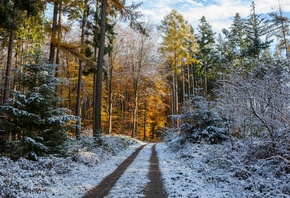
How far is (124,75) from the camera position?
29656 mm

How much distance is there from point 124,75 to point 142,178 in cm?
2272

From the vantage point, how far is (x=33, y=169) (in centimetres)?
799

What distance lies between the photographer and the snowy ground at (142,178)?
5.70 metres

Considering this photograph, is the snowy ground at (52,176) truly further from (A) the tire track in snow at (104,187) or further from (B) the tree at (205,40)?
(B) the tree at (205,40)

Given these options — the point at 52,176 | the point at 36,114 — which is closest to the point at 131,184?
the point at 52,176

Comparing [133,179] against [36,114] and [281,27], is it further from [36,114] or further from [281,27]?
[281,27]

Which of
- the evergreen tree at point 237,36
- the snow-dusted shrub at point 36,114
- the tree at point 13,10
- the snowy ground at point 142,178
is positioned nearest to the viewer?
the snowy ground at point 142,178

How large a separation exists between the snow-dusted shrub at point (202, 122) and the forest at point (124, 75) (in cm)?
6

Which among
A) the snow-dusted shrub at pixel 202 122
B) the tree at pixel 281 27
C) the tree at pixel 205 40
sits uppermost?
the tree at pixel 205 40

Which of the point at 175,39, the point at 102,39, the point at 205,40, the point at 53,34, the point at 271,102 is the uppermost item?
the point at 205,40

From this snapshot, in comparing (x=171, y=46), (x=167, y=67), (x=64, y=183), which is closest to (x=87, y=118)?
(x=167, y=67)

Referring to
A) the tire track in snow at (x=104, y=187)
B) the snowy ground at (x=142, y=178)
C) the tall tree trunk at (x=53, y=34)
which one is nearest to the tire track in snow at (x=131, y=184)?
the snowy ground at (x=142, y=178)

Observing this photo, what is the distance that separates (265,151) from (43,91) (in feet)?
28.8

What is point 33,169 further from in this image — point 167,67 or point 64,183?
point 167,67
